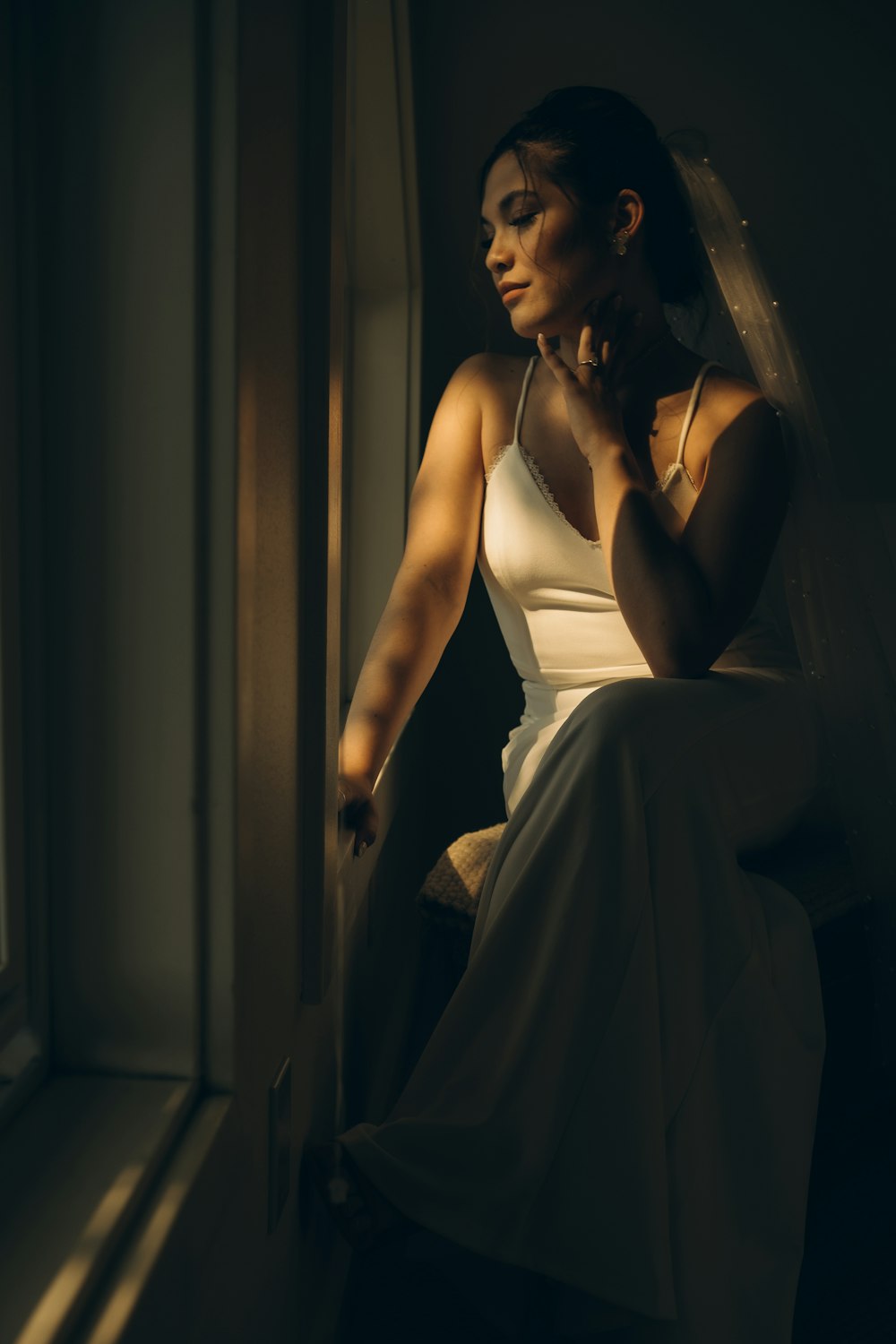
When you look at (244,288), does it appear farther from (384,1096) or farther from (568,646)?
(384,1096)

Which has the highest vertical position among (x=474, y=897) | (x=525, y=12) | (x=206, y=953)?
(x=525, y=12)

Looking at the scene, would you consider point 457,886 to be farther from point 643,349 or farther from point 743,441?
point 643,349

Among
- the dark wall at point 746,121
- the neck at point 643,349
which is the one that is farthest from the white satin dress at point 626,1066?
the dark wall at point 746,121

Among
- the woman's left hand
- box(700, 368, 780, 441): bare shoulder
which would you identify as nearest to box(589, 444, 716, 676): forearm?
the woman's left hand

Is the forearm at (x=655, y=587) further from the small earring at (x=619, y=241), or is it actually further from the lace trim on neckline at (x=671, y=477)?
the small earring at (x=619, y=241)

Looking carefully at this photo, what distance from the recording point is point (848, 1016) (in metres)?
1.65

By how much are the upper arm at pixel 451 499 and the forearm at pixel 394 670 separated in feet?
0.09

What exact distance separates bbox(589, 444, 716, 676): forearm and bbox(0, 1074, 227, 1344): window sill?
90cm

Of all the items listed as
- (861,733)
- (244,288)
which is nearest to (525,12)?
(861,733)

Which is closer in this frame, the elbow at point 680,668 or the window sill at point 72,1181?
the window sill at point 72,1181

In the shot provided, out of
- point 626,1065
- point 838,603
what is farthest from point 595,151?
point 626,1065

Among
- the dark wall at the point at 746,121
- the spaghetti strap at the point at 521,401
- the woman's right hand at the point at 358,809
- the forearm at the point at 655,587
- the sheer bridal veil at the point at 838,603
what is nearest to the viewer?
the woman's right hand at the point at 358,809

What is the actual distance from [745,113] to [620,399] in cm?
109

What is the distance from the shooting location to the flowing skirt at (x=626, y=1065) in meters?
1.16
